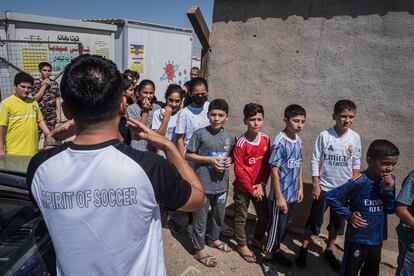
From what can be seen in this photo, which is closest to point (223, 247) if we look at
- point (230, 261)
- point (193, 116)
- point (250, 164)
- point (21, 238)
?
point (230, 261)

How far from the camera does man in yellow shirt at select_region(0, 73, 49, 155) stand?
392 centimetres

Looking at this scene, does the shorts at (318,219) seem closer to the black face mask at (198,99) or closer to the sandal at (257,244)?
the sandal at (257,244)

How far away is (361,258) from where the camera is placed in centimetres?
280

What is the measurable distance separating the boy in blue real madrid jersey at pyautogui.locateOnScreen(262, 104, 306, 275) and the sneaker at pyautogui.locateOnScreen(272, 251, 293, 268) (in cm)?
10

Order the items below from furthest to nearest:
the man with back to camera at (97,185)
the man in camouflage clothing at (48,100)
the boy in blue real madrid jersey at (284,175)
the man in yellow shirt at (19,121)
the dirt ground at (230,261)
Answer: the man in camouflage clothing at (48,100) → the man in yellow shirt at (19,121) → the dirt ground at (230,261) → the boy in blue real madrid jersey at (284,175) → the man with back to camera at (97,185)

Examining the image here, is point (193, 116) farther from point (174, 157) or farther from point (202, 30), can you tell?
point (174, 157)

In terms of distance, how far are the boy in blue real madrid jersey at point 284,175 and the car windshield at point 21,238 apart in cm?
218

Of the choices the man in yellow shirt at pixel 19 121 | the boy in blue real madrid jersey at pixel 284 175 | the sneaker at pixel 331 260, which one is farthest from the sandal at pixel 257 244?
the man in yellow shirt at pixel 19 121

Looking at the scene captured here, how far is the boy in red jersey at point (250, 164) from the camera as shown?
11.2 ft

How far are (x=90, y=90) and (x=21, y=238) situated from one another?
106 cm

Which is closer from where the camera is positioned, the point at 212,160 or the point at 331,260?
the point at 212,160

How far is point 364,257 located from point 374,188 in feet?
1.95

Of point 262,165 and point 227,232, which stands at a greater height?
point 262,165

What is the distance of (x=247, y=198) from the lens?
12.0ft
